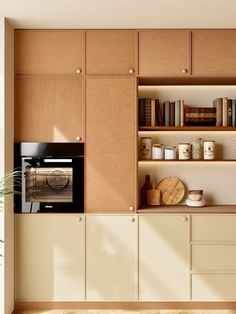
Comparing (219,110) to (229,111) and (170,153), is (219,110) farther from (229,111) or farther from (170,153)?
(170,153)

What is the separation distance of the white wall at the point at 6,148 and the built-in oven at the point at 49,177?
116mm

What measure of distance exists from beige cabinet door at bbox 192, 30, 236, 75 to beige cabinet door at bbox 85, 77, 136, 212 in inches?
23.0

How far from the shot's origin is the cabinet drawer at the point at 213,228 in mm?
3443

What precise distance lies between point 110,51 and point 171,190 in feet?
4.50

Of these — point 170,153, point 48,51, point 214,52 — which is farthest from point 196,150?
point 48,51

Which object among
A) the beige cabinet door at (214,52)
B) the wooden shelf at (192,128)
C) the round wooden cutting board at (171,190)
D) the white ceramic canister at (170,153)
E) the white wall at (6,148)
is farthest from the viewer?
the round wooden cutting board at (171,190)

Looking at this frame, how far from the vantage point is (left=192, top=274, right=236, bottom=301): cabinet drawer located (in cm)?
345

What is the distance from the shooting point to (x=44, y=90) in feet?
11.3

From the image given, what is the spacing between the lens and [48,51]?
3443 millimetres

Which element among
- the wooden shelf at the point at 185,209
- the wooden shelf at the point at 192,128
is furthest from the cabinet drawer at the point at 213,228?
the wooden shelf at the point at 192,128

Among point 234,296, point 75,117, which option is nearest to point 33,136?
point 75,117

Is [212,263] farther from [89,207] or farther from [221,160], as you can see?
[89,207]

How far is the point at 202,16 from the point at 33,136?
166 centimetres

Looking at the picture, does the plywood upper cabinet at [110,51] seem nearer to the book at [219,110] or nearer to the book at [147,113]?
the book at [147,113]
